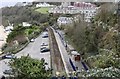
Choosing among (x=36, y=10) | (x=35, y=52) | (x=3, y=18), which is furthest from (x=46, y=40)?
(x=3, y=18)

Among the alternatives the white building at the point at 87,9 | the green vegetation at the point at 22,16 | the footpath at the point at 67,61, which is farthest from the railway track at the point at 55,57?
the white building at the point at 87,9

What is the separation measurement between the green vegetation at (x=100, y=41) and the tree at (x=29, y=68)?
1.47 ft

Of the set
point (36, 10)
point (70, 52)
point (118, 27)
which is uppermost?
point (36, 10)

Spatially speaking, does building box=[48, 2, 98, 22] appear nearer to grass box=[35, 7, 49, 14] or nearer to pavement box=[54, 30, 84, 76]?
grass box=[35, 7, 49, 14]

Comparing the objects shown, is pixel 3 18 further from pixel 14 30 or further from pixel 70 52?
pixel 70 52

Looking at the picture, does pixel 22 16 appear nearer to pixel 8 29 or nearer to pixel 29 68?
pixel 8 29

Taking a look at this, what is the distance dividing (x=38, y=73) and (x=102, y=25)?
35.0 inches

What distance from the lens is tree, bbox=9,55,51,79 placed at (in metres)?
2.63

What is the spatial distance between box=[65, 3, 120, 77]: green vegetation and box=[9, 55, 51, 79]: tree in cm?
45

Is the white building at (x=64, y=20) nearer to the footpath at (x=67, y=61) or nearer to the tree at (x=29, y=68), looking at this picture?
the footpath at (x=67, y=61)

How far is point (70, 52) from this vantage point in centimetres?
273

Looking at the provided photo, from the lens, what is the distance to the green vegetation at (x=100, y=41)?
261 centimetres

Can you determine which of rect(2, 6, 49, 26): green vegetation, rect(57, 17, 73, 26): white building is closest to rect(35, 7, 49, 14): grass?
rect(2, 6, 49, 26): green vegetation

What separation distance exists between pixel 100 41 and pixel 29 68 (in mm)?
834
